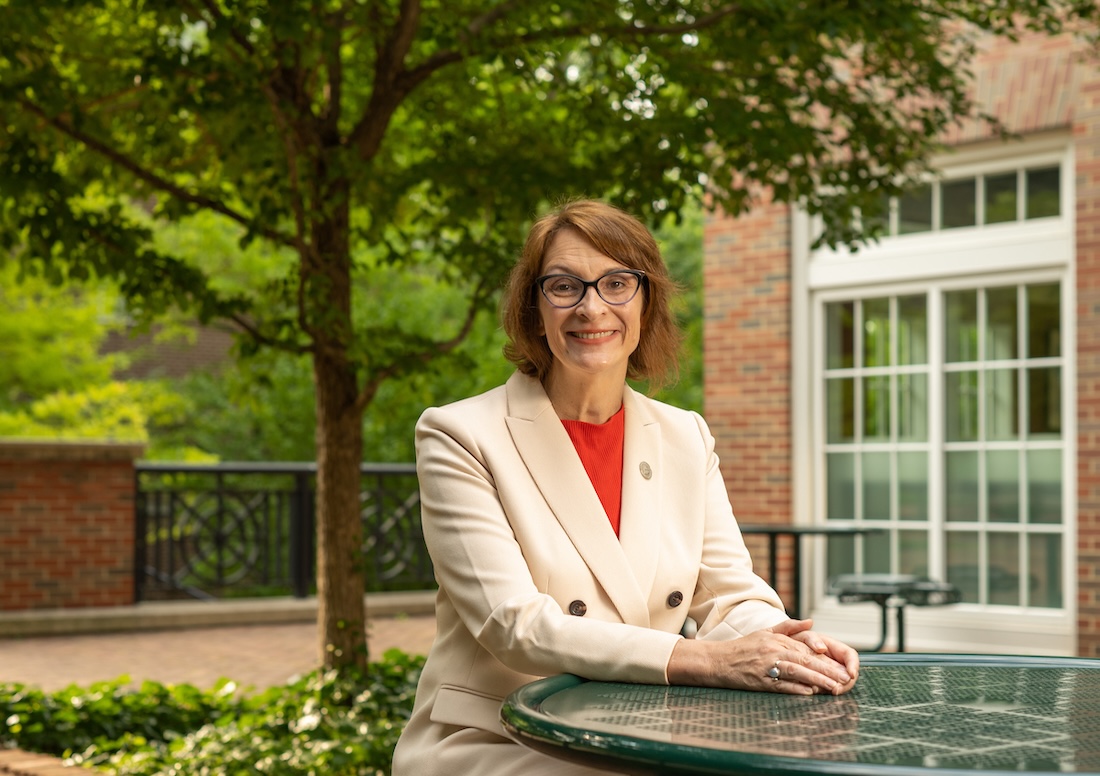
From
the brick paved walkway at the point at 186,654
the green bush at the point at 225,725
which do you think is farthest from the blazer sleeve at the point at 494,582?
the brick paved walkway at the point at 186,654

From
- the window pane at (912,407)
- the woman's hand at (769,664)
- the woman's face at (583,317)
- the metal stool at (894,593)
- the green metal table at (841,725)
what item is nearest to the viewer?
the green metal table at (841,725)

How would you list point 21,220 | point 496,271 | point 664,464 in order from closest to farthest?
point 664,464 → point 21,220 → point 496,271

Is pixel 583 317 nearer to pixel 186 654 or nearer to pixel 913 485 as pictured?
pixel 913 485

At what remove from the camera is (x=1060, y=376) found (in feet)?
29.0

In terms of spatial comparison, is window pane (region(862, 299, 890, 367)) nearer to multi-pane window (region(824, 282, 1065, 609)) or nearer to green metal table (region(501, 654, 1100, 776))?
multi-pane window (region(824, 282, 1065, 609))

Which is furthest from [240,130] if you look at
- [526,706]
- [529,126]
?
[526,706]

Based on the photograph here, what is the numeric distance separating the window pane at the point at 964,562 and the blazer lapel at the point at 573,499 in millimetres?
7130

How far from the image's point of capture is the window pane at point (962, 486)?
30.3 feet

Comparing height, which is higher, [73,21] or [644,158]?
[73,21]

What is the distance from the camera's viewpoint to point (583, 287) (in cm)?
270

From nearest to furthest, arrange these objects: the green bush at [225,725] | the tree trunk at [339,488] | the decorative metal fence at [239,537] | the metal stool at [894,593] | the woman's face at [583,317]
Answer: the woman's face at [583,317], the green bush at [225,725], the tree trunk at [339,488], the metal stool at [894,593], the decorative metal fence at [239,537]

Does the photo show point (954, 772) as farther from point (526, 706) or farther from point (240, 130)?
point (240, 130)

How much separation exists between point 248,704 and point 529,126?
3.07m

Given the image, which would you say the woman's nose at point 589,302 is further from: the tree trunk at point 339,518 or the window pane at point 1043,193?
the window pane at point 1043,193
